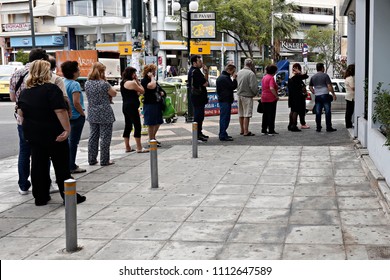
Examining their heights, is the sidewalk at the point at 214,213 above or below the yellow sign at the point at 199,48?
below

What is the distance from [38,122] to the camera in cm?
709

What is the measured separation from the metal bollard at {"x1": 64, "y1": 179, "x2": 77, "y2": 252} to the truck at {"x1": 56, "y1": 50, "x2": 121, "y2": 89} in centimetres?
3856

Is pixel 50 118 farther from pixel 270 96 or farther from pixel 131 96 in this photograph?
pixel 270 96

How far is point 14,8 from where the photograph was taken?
6012 cm

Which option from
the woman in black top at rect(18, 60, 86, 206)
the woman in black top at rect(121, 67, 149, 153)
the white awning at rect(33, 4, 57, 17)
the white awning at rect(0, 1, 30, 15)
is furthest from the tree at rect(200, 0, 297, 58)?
the woman in black top at rect(18, 60, 86, 206)

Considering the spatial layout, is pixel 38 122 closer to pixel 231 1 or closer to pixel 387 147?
pixel 387 147

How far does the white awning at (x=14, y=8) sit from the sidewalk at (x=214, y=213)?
52777 millimetres

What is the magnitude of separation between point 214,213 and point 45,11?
181 feet

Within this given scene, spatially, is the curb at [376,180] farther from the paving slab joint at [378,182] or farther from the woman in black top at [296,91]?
the woman in black top at [296,91]

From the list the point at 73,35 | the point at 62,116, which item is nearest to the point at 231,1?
the point at 73,35

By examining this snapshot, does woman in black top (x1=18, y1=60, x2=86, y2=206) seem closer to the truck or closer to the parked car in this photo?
the parked car

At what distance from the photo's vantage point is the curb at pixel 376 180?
6.74 m

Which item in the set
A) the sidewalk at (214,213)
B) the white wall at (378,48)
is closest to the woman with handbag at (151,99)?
the sidewalk at (214,213)

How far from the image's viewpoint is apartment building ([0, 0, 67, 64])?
5844 cm
